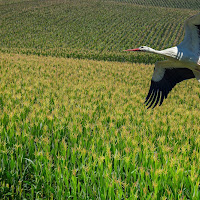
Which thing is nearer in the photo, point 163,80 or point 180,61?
point 180,61

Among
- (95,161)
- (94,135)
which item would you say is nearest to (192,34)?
(94,135)

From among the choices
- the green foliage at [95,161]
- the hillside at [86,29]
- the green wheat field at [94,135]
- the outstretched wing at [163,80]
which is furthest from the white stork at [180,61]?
the hillside at [86,29]

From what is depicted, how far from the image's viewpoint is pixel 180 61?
507 centimetres

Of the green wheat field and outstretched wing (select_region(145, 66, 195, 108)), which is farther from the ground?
outstretched wing (select_region(145, 66, 195, 108))

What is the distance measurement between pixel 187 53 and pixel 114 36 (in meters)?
25.1

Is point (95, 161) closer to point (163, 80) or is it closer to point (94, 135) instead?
point (94, 135)

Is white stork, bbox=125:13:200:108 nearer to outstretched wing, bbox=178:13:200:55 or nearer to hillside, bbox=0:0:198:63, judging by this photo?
outstretched wing, bbox=178:13:200:55

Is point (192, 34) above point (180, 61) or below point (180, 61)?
above

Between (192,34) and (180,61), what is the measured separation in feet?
1.80

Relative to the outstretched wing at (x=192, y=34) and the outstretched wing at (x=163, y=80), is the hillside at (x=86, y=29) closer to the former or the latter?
the outstretched wing at (x=163, y=80)

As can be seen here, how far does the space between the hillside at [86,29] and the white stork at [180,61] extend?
50.8 ft

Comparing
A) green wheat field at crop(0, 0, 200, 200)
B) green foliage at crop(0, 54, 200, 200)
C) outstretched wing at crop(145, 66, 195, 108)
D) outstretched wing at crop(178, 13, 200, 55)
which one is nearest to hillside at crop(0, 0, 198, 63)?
green wheat field at crop(0, 0, 200, 200)

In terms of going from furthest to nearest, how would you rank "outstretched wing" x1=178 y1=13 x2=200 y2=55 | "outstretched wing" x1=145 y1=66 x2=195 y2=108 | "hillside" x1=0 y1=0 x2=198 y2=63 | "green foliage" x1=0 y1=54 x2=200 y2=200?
1. "hillside" x1=0 y1=0 x2=198 y2=63
2. "outstretched wing" x1=145 y1=66 x2=195 y2=108
3. "outstretched wing" x1=178 y1=13 x2=200 y2=55
4. "green foliage" x1=0 y1=54 x2=200 y2=200

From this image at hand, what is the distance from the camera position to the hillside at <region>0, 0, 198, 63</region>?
75.5ft
